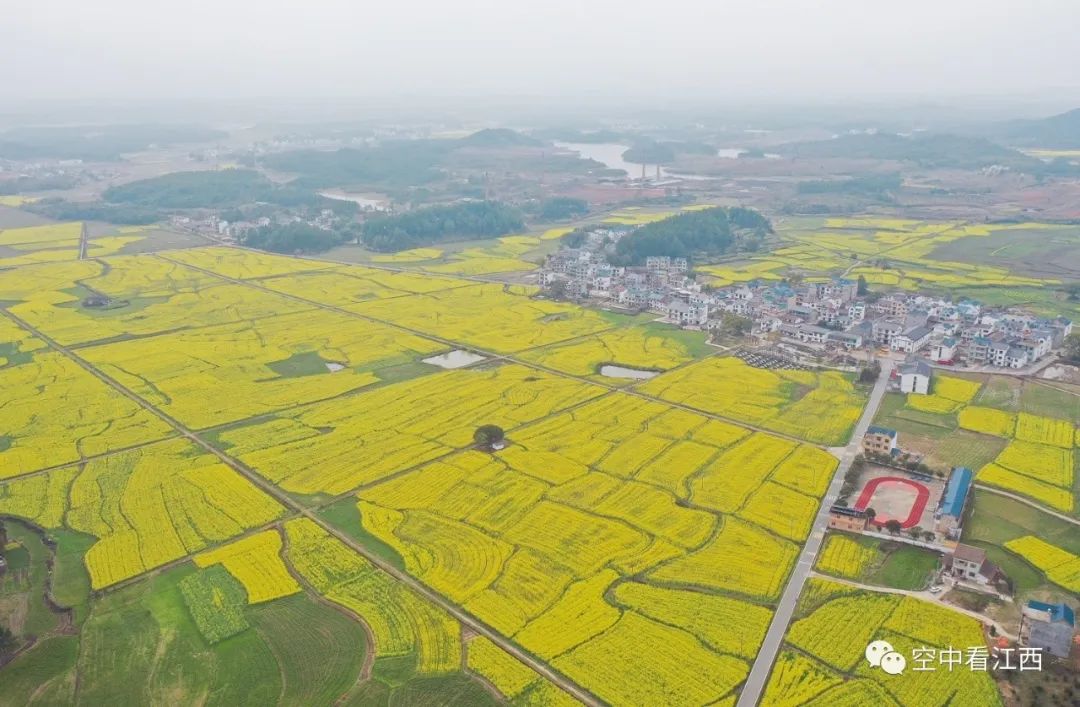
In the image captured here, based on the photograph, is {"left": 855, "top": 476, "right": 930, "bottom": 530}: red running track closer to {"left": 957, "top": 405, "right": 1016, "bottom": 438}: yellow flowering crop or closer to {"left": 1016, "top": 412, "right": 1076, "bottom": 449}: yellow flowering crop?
{"left": 957, "top": 405, "right": 1016, "bottom": 438}: yellow flowering crop

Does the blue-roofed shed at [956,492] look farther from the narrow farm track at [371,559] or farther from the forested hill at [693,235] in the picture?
the forested hill at [693,235]

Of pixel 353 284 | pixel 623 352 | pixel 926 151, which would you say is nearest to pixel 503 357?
pixel 623 352

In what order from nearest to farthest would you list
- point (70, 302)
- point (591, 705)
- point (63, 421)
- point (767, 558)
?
point (591, 705) < point (767, 558) < point (63, 421) < point (70, 302)

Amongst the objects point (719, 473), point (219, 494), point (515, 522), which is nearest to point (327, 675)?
point (515, 522)

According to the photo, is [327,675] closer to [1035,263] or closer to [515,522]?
[515,522]

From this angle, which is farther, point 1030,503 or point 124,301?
point 124,301

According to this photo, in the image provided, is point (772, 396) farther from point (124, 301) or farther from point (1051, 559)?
point (124, 301)
